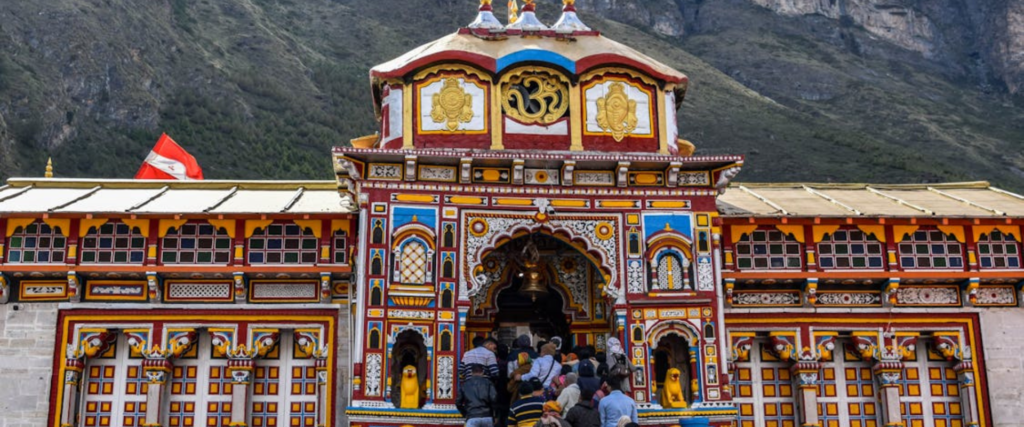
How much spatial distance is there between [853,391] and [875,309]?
184cm

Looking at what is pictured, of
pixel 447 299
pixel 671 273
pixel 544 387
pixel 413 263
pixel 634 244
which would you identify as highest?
pixel 634 244

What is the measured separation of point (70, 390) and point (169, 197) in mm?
4593

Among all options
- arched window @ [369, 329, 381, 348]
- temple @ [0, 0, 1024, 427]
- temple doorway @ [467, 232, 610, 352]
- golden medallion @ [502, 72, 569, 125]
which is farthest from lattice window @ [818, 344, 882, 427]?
arched window @ [369, 329, 381, 348]

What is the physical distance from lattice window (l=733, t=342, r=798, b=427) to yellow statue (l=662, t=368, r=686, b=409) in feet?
7.07

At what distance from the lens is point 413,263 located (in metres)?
21.7

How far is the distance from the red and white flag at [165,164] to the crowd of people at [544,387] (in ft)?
42.7

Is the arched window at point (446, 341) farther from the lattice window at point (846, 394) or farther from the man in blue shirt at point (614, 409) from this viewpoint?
the lattice window at point (846, 394)

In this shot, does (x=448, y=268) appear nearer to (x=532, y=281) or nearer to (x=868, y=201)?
(x=532, y=281)

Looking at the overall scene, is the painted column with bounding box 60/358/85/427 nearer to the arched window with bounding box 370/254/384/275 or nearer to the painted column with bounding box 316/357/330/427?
the painted column with bounding box 316/357/330/427

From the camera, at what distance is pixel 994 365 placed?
78.5ft

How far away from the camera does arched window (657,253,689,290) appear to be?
2230cm

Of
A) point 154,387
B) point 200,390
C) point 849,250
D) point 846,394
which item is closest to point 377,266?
point 200,390

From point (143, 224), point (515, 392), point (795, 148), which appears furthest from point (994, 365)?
point (795, 148)

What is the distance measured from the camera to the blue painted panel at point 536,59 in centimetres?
2266
